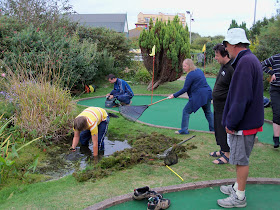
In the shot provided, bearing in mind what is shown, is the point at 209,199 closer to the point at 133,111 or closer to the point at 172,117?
the point at 133,111

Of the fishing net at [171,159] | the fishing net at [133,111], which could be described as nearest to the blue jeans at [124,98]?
the fishing net at [133,111]

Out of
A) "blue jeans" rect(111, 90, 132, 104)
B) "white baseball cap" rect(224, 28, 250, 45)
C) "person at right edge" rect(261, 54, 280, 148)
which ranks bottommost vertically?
"blue jeans" rect(111, 90, 132, 104)

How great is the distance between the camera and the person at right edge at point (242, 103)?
283 centimetres

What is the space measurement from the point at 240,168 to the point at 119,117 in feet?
15.7

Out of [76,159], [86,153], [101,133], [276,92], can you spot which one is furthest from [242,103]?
[86,153]

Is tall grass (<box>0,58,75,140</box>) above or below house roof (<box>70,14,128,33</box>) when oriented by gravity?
below

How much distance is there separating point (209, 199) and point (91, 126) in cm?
228

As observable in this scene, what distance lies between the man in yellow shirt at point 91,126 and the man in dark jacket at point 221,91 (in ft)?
6.58

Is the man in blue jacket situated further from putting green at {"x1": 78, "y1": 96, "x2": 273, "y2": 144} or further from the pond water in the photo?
the pond water

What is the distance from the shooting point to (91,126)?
15.6 ft

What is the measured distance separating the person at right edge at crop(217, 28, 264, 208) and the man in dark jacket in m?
1.12

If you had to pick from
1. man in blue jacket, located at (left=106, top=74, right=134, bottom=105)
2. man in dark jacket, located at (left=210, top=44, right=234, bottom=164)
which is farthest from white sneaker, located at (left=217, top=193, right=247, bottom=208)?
man in blue jacket, located at (left=106, top=74, right=134, bottom=105)

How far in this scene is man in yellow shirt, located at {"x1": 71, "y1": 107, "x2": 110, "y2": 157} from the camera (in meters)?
4.62

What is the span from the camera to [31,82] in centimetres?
589
